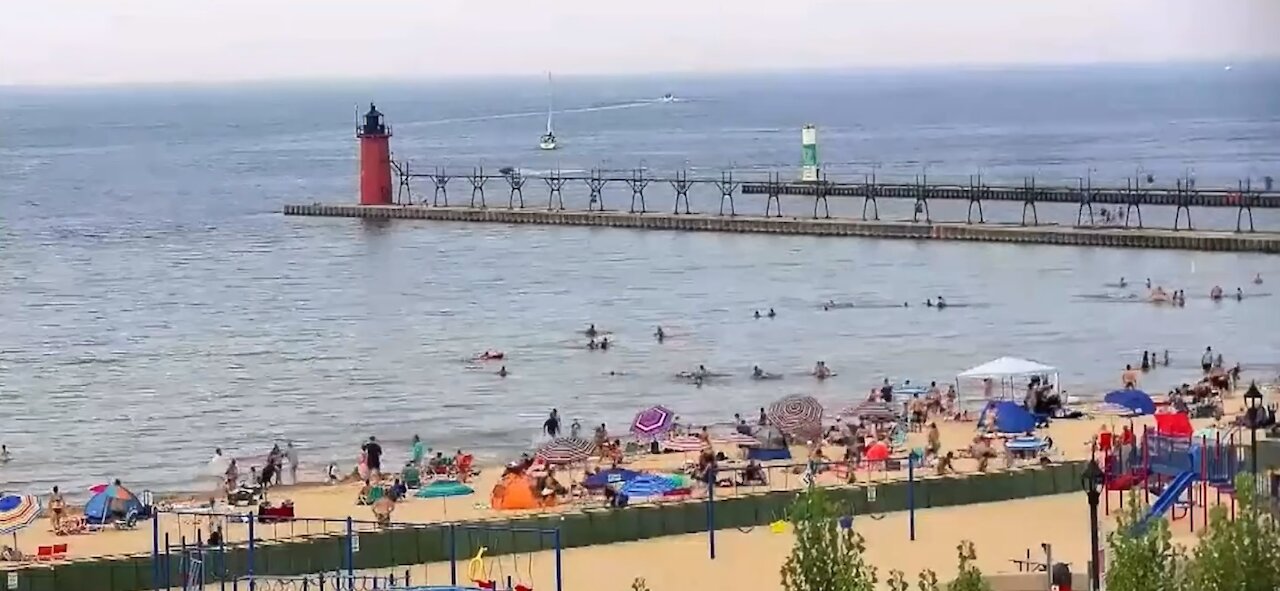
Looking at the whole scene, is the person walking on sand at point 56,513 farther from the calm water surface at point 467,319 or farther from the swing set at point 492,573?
the calm water surface at point 467,319

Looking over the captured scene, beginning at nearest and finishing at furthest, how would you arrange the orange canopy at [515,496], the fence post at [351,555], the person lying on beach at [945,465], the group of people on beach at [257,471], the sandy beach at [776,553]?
1. the fence post at [351,555]
2. the sandy beach at [776,553]
3. the orange canopy at [515,496]
4. the person lying on beach at [945,465]
5. the group of people on beach at [257,471]

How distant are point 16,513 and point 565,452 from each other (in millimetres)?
6489

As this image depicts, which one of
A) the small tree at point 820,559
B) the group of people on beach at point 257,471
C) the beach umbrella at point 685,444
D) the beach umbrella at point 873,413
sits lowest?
the group of people on beach at point 257,471

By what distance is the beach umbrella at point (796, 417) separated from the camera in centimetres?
Answer: 3002

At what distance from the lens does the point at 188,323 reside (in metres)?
56.4

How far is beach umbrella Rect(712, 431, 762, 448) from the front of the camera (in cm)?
2866

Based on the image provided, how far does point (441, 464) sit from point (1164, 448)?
10065mm

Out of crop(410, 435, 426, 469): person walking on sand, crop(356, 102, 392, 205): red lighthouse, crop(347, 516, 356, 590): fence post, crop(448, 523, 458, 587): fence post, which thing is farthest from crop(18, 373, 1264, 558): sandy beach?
crop(356, 102, 392, 205): red lighthouse

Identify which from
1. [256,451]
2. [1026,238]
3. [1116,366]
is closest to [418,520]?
[256,451]

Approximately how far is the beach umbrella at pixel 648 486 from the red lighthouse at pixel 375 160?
53829 millimetres

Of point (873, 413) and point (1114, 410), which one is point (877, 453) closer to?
point (873, 413)

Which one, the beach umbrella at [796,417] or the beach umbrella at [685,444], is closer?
the beach umbrella at [685,444]

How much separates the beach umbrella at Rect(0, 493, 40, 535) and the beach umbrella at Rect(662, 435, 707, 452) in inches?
321

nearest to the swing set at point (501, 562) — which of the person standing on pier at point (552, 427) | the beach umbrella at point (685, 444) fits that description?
the beach umbrella at point (685, 444)
